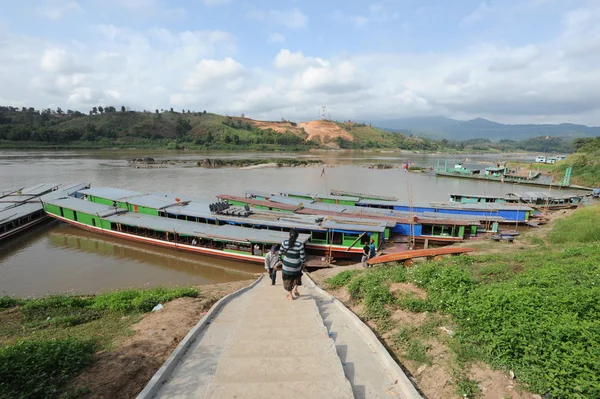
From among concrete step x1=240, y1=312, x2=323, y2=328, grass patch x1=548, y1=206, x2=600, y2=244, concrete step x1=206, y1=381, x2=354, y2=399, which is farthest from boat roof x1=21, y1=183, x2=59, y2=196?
grass patch x1=548, y1=206, x2=600, y2=244

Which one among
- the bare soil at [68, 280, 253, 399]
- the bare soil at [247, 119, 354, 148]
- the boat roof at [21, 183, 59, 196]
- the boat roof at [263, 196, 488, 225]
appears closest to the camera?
the bare soil at [68, 280, 253, 399]

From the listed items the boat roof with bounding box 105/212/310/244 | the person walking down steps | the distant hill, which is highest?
the distant hill

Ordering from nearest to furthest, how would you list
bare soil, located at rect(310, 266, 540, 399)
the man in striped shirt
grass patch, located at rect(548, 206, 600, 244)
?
bare soil, located at rect(310, 266, 540, 399) → the man in striped shirt → grass patch, located at rect(548, 206, 600, 244)

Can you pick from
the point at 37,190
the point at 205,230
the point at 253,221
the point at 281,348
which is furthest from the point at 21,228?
the point at 281,348

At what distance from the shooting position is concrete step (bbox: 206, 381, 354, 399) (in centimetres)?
395

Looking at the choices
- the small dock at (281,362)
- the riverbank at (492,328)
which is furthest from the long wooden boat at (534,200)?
the small dock at (281,362)

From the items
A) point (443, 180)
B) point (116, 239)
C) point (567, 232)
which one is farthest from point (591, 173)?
point (116, 239)

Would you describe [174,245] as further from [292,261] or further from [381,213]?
[381,213]

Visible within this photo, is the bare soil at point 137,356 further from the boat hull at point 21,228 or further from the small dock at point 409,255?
the boat hull at point 21,228

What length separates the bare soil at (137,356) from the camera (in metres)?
4.71

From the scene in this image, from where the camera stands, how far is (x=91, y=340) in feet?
20.9

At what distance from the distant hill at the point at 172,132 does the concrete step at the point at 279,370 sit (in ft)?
381

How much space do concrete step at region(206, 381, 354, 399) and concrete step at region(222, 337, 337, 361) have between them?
72 centimetres

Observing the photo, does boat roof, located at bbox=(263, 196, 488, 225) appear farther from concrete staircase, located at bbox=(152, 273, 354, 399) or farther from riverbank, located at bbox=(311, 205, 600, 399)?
concrete staircase, located at bbox=(152, 273, 354, 399)
